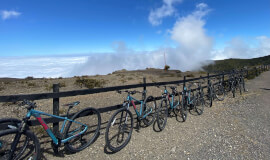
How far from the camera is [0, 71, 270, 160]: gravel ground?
11.9 ft

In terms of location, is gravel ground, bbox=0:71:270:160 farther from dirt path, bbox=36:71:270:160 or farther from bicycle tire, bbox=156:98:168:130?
bicycle tire, bbox=156:98:168:130

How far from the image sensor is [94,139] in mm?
4172

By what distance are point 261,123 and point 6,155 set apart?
7.32 meters

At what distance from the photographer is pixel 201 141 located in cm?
426

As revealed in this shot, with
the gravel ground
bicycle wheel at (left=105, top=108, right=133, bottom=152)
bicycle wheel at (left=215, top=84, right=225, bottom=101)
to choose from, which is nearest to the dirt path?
the gravel ground

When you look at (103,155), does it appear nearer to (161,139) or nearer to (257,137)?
(161,139)

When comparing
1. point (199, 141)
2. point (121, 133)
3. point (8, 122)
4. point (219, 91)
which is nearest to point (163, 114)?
point (199, 141)

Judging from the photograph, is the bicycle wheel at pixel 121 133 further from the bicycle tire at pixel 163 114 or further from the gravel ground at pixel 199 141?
the bicycle tire at pixel 163 114

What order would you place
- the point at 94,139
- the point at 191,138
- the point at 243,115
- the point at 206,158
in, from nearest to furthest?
1. the point at 206,158
2. the point at 94,139
3. the point at 191,138
4. the point at 243,115

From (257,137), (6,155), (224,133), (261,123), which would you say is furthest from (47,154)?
(261,123)

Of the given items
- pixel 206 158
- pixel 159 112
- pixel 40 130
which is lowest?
pixel 206 158

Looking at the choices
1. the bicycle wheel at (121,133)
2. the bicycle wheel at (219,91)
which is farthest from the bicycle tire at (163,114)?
the bicycle wheel at (219,91)

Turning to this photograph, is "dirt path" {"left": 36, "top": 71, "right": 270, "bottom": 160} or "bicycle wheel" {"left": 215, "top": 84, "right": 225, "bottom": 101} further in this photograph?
"bicycle wheel" {"left": 215, "top": 84, "right": 225, "bottom": 101}

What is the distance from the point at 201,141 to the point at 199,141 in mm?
55
